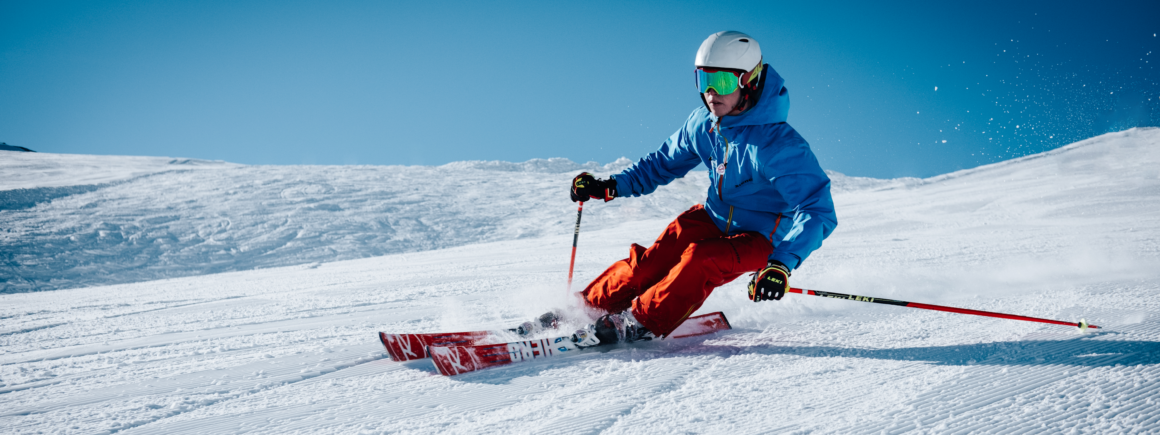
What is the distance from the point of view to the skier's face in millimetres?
2572

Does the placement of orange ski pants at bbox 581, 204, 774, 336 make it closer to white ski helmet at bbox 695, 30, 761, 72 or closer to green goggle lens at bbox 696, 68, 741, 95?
green goggle lens at bbox 696, 68, 741, 95

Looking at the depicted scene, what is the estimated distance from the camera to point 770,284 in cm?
214

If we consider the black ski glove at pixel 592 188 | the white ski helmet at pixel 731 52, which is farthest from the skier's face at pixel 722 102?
the black ski glove at pixel 592 188

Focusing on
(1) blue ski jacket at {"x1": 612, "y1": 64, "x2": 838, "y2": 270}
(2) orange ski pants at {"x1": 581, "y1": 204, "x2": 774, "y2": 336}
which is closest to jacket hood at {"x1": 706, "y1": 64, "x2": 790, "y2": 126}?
(1) blue ski jacket at {"x1": 612, "y1": 64, "x2": 838, "y2": 270}

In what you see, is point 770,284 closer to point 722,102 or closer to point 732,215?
point 732,215

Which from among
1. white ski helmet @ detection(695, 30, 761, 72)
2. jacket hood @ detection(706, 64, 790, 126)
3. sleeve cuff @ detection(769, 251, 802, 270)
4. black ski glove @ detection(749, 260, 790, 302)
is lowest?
black ski glove @ detection(749, 260, 790, 302)

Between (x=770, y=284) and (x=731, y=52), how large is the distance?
1.07 meters

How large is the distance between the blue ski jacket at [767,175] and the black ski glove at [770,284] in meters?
0.07

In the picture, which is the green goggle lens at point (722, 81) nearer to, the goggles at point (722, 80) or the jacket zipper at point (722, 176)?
the goggles at point (722, 80)

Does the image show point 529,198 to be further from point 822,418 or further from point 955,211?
point 822,418

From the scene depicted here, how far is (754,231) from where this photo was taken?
2715 mm

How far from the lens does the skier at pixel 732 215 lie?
7.80 ft

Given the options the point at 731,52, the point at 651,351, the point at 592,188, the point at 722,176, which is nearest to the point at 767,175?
the point at 722,176

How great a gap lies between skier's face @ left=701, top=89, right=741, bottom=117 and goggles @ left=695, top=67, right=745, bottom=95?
23mm
